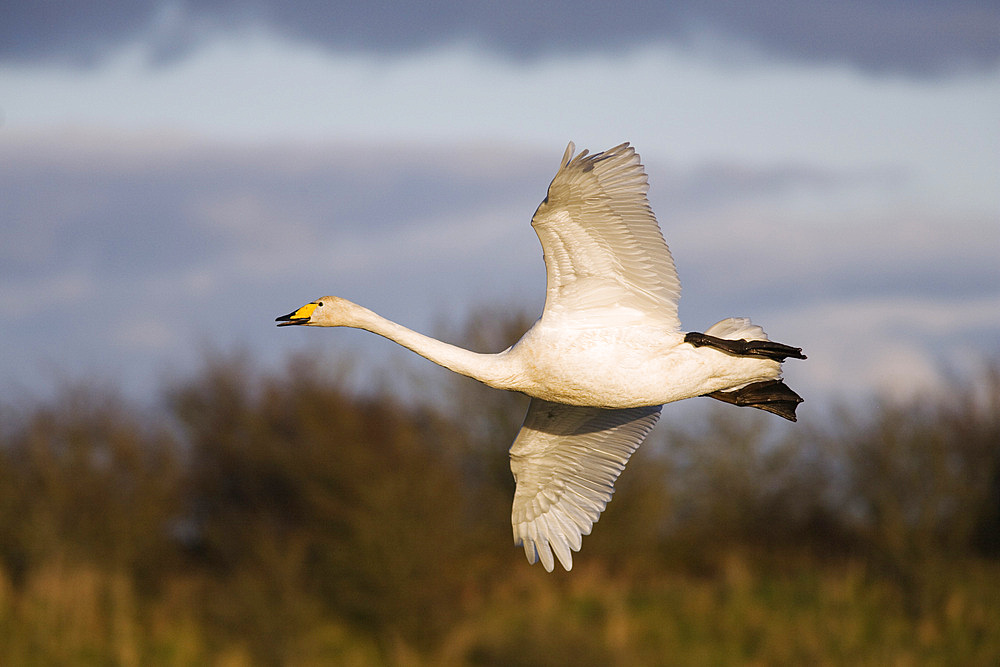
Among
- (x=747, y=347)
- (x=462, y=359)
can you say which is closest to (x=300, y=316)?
(x=462, y=359)

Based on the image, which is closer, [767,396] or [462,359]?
[462,359]

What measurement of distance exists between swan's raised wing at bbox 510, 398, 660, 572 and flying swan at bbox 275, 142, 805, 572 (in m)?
1.18

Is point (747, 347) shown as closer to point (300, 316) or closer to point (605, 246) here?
point (605, 246)

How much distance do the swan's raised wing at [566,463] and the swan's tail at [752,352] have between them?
119cm

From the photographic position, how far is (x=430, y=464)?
21.8 meters

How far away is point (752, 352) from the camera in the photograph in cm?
707

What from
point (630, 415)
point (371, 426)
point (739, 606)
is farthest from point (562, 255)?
point (739, 606)

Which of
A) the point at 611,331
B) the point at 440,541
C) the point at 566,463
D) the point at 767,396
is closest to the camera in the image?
the point at 611,331

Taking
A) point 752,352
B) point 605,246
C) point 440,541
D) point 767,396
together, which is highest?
point 605,246

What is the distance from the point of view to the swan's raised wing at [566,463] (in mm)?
8477

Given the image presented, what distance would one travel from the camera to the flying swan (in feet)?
21.9

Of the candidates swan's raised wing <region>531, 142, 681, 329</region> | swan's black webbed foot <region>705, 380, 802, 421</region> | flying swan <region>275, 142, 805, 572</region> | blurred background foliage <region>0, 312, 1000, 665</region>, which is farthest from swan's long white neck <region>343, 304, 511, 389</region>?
blurred background foliage <region>0, 312, 1000, 665</region>

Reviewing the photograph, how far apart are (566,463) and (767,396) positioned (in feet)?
6.11

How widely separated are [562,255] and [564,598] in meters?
19.8
